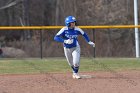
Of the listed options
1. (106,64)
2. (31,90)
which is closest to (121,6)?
(106,64)

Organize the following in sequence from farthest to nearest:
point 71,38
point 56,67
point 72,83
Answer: point 56,67, point 71,38, point 72,83

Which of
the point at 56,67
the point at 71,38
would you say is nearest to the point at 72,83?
the point at 71,38

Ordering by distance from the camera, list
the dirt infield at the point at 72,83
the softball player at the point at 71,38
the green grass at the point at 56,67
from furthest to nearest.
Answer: the green grass at the point at 56,67 < the softball player at the point at 71,38 < the dirt infield at the point at 72,83

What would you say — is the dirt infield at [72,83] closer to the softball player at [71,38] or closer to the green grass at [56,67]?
the softball player at [71,38]

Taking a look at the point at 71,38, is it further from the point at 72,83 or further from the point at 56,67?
the point at 56,67

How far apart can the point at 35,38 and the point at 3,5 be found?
17.7m

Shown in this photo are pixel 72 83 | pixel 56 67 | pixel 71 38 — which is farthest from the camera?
pixel 56 67

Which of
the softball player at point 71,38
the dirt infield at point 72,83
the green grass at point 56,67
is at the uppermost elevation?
the softball player at point 71,38

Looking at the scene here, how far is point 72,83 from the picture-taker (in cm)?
1307

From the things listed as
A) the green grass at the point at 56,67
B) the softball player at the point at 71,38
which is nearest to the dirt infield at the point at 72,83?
the softball player at the point at 71,38

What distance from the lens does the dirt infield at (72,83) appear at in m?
11.9

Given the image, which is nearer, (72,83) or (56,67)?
(72,83)

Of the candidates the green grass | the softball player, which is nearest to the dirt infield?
the softball player

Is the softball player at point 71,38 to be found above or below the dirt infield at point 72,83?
above
